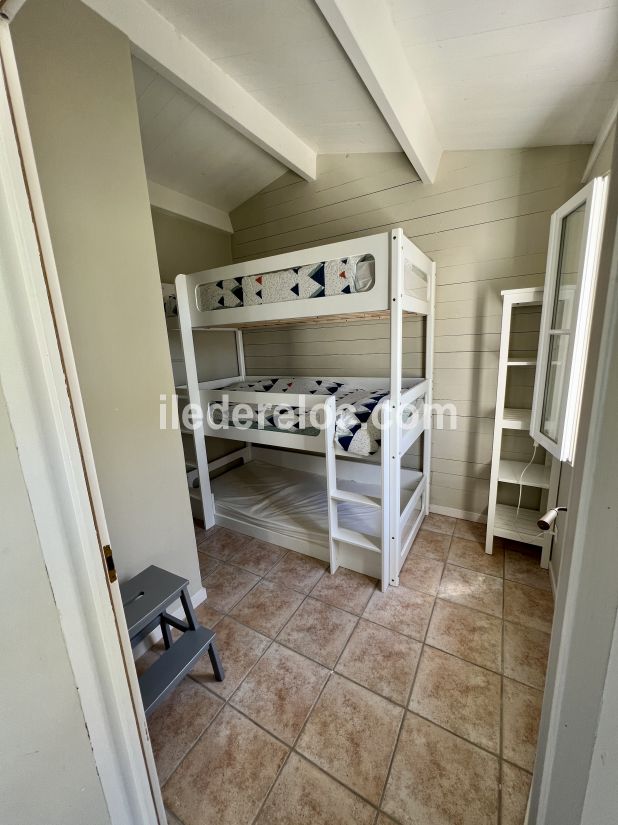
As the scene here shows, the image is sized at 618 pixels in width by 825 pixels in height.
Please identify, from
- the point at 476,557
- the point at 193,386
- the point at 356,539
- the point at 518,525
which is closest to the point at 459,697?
the point at 356,539

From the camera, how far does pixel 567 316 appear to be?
1.45 m

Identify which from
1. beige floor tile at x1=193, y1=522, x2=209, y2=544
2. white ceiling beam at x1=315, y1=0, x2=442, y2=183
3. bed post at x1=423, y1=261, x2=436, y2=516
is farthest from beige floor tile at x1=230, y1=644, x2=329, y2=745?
white ceiling beam at x1=315, y1=0, x2=442, y2=183

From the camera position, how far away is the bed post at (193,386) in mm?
2088

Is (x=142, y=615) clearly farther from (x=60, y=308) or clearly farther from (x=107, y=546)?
(x=60, y=308)

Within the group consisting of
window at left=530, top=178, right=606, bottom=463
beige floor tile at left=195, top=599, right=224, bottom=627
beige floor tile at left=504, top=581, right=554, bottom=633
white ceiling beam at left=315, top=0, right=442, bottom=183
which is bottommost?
beige floor tile at left=195, top=599, right=224, bottom=627

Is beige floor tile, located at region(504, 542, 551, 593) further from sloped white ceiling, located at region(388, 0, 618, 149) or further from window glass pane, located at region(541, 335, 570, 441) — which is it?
sloped white ceiling, located at region(388, 0, 618, 149)

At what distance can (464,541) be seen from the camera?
2.17m

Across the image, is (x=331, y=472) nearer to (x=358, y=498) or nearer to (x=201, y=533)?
(x=358, y=498)

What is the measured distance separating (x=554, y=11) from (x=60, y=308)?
159cm

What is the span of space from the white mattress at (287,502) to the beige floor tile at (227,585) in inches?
13.8

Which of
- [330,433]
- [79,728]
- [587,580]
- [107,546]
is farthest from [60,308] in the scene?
[330,433]

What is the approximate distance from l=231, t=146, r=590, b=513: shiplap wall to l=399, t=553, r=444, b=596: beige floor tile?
602 millimetres

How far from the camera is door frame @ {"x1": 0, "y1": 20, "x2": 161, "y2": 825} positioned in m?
0.52

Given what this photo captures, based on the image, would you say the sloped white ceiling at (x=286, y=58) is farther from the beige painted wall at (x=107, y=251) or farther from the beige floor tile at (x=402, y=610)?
the beige floor tile at (x=402, y=610)
